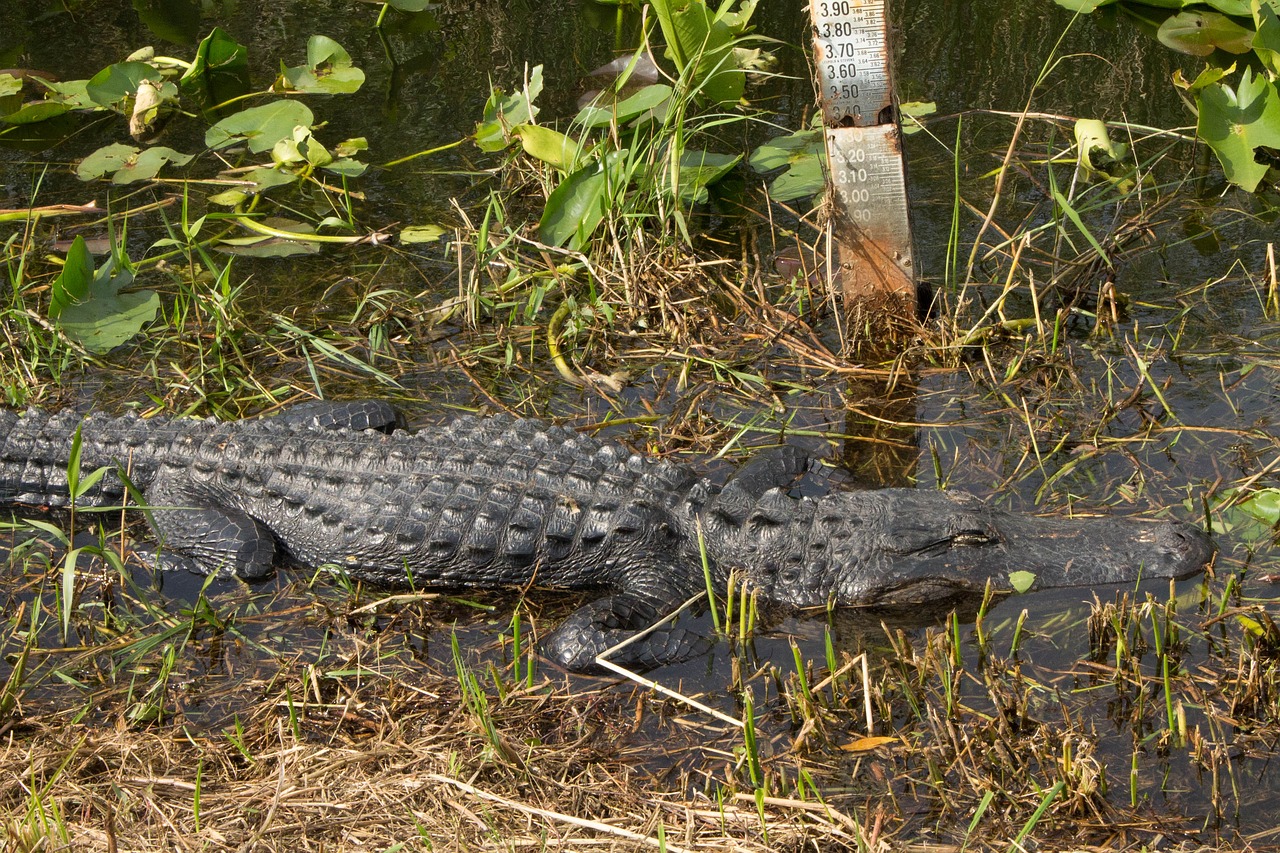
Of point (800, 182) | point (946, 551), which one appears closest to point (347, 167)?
point (800, 182)

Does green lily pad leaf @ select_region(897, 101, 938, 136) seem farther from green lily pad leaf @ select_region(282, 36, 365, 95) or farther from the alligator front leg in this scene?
the alligator front leg

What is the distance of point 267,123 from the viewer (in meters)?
6.43

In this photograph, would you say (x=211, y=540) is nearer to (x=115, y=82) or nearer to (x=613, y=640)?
(x=613, y=640)

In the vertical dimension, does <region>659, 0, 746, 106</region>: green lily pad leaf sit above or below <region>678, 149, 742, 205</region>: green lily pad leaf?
above

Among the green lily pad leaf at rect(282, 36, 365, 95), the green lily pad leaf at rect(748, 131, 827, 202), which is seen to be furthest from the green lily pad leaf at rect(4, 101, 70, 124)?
the green lily pad leaf at rect(748, 131, 827, 202)

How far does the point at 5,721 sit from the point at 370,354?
85.6 inches

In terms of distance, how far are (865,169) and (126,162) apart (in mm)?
4029

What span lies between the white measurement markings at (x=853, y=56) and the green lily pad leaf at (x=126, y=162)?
3681 millimetres

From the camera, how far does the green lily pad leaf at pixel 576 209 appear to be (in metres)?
5.11

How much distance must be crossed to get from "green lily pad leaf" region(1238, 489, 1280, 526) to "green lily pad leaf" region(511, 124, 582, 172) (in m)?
3.06

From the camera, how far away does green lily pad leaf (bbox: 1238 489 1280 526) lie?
3529mm

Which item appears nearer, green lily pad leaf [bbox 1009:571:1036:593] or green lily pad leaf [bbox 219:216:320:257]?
green lily pad leaf [bbox 1009:571:1036:593]

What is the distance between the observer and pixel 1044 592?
140 inches

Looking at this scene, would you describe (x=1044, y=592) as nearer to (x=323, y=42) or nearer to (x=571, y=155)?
(x=571, y=155)
